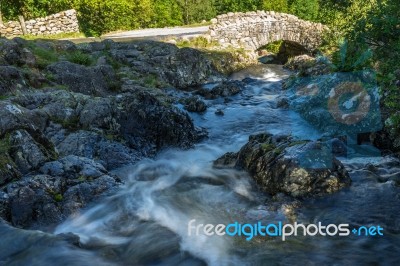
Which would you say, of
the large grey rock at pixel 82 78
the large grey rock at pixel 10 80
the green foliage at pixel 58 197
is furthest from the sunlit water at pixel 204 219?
the large grey rock at pixel 82 78

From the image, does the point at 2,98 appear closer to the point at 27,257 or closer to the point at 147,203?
the point at 147,203

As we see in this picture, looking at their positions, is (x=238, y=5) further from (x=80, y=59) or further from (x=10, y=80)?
(x=10, y=80)

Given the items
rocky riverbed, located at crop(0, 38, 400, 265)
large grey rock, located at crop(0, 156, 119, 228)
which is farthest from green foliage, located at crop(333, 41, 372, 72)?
large grey rock, located at crop(0, 156, 119, 228)

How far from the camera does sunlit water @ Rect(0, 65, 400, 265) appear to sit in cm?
612

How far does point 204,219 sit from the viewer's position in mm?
7602

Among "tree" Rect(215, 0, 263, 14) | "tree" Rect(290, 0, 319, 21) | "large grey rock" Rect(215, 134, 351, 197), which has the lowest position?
"large grey rock" Rect(215, 134, 351, 197)

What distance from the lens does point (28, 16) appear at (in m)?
28.8

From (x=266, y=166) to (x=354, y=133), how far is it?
4.74 metres

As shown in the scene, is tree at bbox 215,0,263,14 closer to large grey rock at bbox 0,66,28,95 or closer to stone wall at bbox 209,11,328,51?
stone wall at bbox 209,11,328,51

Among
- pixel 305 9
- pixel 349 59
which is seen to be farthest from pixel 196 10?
pixel 349 59

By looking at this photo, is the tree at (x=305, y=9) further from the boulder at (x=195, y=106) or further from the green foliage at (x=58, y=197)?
the green foliage at (x=58, y=197)

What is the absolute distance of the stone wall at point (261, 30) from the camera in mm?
27812

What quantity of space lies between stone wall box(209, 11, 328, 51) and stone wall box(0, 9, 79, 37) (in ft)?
35.6

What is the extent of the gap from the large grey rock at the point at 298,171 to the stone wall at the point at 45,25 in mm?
23427
